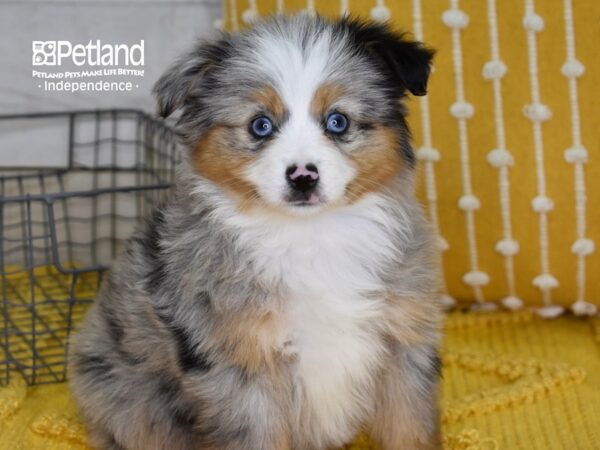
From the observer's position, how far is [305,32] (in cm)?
206

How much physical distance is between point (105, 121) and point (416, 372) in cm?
189

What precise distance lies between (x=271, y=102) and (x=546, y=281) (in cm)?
137

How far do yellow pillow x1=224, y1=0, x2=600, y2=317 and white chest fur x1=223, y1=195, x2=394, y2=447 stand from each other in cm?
85

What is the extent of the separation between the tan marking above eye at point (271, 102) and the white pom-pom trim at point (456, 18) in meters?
1.01

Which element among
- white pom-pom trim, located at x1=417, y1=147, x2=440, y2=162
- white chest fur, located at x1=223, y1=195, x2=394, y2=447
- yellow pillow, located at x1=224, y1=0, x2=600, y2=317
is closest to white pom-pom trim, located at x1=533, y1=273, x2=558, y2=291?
yellow pillow, located at x1=224, y1=0, x2=600, y2=317

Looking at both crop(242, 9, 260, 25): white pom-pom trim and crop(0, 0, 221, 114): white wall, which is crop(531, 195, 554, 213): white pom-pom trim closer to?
crop(242, 9, 260, 25): white pom-pom trim

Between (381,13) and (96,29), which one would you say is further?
(96,29)

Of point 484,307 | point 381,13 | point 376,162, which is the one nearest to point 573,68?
point 381,13

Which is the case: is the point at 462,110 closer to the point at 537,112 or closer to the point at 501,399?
the point at 537,112

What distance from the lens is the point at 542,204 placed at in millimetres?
2846

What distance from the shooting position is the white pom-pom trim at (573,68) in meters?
2.73

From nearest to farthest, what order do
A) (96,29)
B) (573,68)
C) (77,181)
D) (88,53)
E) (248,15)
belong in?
(573,68) < (248,15) < (88,53) < (96,29) < (77,181)

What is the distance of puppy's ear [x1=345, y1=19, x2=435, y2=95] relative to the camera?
2.02 m

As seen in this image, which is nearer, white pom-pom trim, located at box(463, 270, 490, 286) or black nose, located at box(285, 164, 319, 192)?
black nose, located at box(285, 164, 319, 192)
